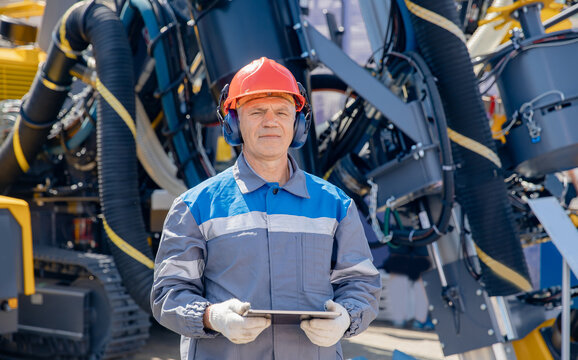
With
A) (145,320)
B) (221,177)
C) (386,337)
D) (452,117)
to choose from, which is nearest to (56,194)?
(145,320)

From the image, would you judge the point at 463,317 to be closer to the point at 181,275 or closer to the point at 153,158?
the point at 181,275

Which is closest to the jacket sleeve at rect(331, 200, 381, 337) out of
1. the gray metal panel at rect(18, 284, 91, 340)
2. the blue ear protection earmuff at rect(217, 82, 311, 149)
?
the blue ear protection earmuff at rect(217, 82, 311, 149)

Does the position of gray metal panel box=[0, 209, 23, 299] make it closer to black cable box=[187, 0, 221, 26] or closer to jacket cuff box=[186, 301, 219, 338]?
black cable box=[187, 0, 221, 26]

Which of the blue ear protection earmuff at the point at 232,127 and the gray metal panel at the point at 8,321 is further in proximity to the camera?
the gray metal panel at the point at 8,321

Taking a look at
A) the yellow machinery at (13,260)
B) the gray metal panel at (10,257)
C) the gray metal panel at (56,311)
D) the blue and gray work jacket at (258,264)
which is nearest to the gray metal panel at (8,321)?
the yellow machinery at (13,260)

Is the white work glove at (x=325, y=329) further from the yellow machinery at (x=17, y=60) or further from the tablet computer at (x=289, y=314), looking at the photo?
the yellow machinery at (x=17, y=60)

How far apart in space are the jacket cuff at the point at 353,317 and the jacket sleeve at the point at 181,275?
0.35m

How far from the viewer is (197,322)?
5.53ft

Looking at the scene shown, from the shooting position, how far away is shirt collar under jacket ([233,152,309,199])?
1872 millimetres

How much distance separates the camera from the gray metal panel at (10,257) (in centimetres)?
418

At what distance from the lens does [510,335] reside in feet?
11.8

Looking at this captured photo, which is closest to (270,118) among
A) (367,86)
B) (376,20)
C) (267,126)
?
(267,126)

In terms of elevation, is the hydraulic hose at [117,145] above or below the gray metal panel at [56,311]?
above

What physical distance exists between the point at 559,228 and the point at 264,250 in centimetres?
194
